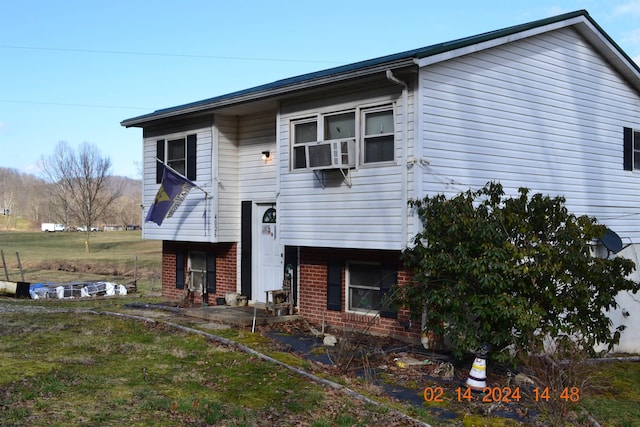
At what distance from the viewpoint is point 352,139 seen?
40.4 feet

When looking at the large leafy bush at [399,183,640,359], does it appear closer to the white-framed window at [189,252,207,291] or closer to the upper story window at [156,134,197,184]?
the upper story window at [156,134,197,184]

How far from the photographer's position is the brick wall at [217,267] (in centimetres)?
1652

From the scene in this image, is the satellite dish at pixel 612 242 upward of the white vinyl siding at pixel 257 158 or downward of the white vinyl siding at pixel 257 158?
downward

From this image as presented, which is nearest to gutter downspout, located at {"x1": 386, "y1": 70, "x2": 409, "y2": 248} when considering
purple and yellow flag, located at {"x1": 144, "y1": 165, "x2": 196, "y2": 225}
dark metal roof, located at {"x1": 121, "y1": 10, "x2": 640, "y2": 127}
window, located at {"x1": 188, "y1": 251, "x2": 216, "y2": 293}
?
dark metal roof, located at {"x1": 121, "y1": 10, "x2": 640, "y2": 127}

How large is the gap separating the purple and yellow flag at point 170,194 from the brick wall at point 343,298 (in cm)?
360

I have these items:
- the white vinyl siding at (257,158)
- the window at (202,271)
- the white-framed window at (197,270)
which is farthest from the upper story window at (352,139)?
the white-framed window at (197,270)

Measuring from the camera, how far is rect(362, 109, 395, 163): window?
39.1 ft

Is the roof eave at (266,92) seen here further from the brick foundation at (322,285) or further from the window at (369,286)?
the window at (369,286)

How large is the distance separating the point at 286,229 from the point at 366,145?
2.65 metres

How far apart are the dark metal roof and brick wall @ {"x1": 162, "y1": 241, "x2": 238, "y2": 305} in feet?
11.7

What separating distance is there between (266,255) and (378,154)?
4.97 metres

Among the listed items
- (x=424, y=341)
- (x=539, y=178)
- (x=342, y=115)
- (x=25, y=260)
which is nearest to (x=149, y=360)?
(x=424, y=341)
